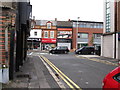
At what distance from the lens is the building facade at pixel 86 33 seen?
55609 millimetres

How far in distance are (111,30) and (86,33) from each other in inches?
1255

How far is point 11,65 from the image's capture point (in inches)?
326

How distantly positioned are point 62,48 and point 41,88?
101ft

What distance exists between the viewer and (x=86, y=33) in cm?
5700

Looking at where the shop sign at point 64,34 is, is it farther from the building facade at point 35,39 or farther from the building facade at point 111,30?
the building facade at point 111,30

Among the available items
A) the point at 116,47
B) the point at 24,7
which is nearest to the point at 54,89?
the point at 24,7

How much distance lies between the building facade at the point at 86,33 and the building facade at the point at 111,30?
2794cm

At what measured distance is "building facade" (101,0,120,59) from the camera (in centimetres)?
2302

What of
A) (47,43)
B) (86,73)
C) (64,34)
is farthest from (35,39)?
(86,73)

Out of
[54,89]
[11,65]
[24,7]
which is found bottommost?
[54,89]

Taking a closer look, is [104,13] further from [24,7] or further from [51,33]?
[51,33]

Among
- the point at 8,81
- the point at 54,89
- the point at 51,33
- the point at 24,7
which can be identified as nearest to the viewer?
the point at 54,89

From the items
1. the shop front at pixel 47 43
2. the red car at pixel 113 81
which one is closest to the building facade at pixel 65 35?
the shop front at pixel 47 43

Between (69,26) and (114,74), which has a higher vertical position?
(69,26)
